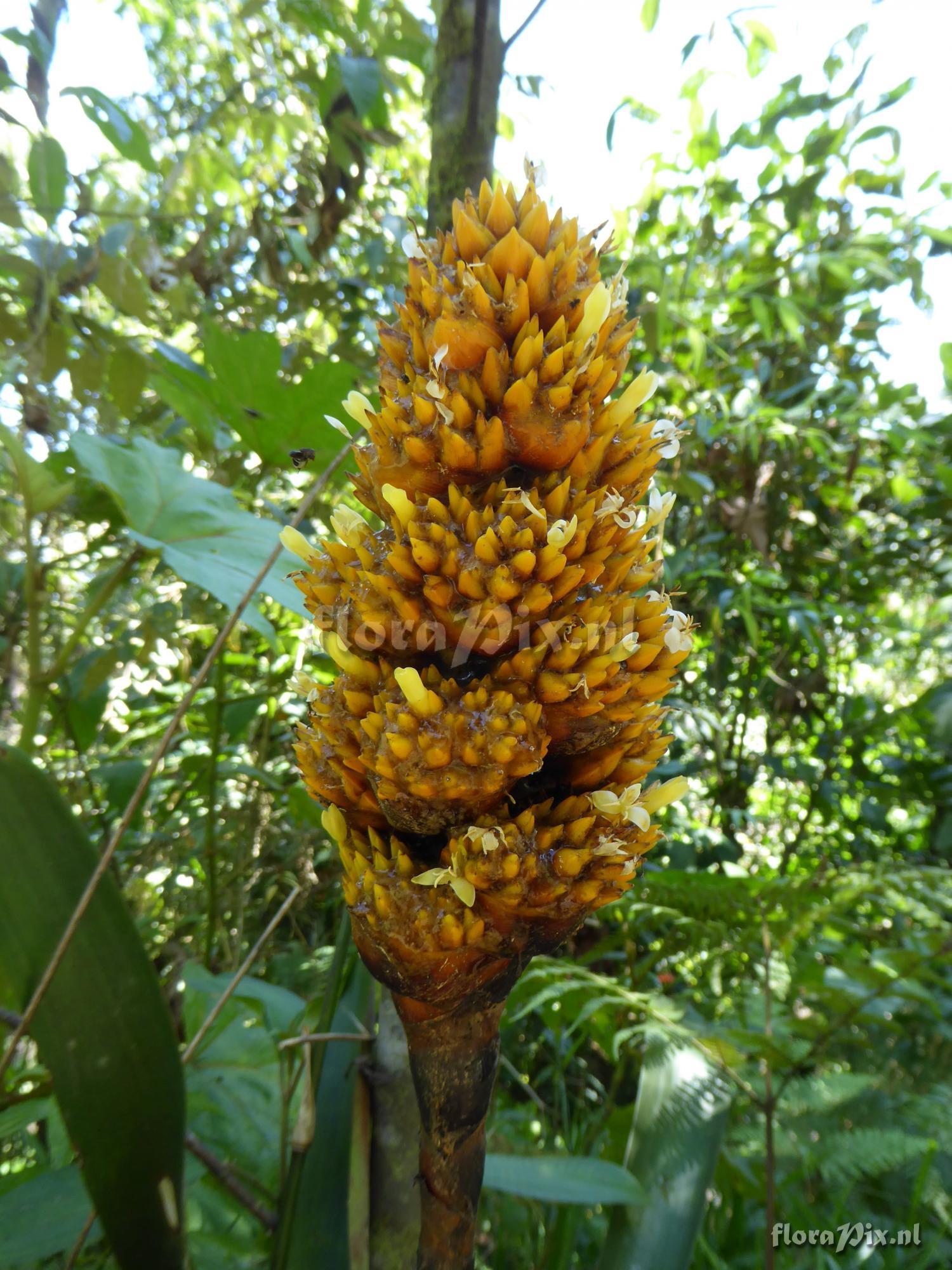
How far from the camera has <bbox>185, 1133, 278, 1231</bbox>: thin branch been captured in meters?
0.52

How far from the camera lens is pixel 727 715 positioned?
83.0 inches

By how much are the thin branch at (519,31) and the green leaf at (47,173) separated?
566 mm

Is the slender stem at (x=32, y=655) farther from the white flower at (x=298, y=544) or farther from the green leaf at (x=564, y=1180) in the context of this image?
the green leaf at (x=564, y=1180)

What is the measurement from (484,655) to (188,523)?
0.49 meters

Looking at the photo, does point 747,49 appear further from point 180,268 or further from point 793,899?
point 793,899

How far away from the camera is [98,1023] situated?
0.44m

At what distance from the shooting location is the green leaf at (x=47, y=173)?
2.87ft

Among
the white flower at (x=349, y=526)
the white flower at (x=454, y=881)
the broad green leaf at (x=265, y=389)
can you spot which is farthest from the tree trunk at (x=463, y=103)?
the white flower at (x=454, y=881)

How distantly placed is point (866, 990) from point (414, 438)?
3.58 feet

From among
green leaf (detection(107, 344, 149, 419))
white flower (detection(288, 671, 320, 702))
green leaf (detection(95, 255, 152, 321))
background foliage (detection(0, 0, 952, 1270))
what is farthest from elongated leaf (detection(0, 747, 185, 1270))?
green leaf (detection(95, 255, 152, 321))

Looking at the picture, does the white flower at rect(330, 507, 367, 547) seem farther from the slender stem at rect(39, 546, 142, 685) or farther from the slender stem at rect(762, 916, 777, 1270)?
the slender stem at rect(762, 916, 777, 1270)

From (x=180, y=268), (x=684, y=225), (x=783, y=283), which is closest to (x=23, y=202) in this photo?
(x=180, y=268)

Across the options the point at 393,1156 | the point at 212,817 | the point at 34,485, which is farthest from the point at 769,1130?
the point at 34,485

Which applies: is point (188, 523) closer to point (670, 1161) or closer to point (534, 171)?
point (534, 171)
